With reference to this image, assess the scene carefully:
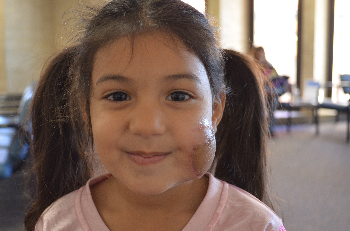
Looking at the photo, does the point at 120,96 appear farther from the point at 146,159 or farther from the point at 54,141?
the point at 54,141

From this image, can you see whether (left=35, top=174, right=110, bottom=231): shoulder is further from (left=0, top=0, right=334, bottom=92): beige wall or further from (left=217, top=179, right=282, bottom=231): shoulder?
(left=0, top=0, right=334, bottom=92): beige wall

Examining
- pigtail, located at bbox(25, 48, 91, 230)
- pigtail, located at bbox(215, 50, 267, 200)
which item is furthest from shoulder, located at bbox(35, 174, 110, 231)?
pigtail, located at bbox(215, 50, 267, 200)

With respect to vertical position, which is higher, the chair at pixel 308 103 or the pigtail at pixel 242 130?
the pigtail at pixel 242 130

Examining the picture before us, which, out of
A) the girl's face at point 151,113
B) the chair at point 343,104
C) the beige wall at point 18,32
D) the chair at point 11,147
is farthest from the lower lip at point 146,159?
the beige wall at point 18,32

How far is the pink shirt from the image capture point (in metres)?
0.73

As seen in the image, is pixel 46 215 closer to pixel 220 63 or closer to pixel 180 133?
pixel 180 133

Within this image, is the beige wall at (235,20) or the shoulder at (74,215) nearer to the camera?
the shoulder at (74,215)

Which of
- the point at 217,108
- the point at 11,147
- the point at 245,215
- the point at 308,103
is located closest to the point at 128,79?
the point at 217,108

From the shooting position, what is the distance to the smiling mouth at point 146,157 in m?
0.65

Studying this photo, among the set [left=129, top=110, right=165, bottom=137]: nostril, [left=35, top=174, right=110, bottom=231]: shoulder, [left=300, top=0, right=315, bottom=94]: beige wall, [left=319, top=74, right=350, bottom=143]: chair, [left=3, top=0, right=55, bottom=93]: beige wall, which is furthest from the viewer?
[left=300, top=0, right=315, bottom=94]: beige wall

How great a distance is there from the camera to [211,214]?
742 millimetres

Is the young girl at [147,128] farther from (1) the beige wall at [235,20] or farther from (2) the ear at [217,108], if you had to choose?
(1) the beige wall at [235,20]

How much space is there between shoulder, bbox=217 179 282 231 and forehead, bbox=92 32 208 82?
0.29 meters

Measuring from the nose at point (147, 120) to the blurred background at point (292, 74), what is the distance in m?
0.33
